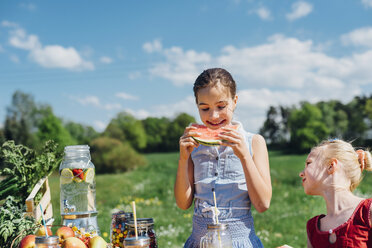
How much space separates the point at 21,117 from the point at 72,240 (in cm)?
4694

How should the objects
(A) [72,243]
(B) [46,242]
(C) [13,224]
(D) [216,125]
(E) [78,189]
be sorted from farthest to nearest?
(E) [78,189]
(C) [13,224]
(D) [216,125]
(A) [72,243]
(B) [46,242]

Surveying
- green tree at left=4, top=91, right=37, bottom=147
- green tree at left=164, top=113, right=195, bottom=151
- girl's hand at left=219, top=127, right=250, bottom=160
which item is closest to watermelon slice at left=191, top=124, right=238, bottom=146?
girl's hand at left=219, top=127, right=250, bottom=160

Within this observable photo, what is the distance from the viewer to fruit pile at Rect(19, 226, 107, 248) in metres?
2.49

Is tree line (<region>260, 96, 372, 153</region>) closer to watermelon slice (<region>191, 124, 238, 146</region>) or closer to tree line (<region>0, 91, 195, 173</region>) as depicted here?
tree line (<region>0, 91, 195, 173</region>)

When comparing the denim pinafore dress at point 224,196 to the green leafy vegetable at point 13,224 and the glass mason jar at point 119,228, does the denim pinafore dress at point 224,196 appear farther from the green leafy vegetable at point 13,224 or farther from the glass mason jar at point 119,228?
the green leafy vegetable at point 13,224

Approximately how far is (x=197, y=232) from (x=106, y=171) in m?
20.6

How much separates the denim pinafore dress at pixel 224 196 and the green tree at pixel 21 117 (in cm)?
4150

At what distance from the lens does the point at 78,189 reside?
329 centimetres

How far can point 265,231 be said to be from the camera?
8.66 meters

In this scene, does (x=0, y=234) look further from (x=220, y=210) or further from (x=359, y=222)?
(x=359, y=222)

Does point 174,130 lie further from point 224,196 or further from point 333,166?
point 333,166

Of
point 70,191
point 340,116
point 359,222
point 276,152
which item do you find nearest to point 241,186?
point 359,222

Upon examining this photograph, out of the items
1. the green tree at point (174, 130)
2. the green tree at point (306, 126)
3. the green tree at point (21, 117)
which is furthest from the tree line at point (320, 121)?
the green tree at point (21, 117)

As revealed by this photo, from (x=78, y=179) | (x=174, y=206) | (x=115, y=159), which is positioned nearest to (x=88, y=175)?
(x=78, y=179)
